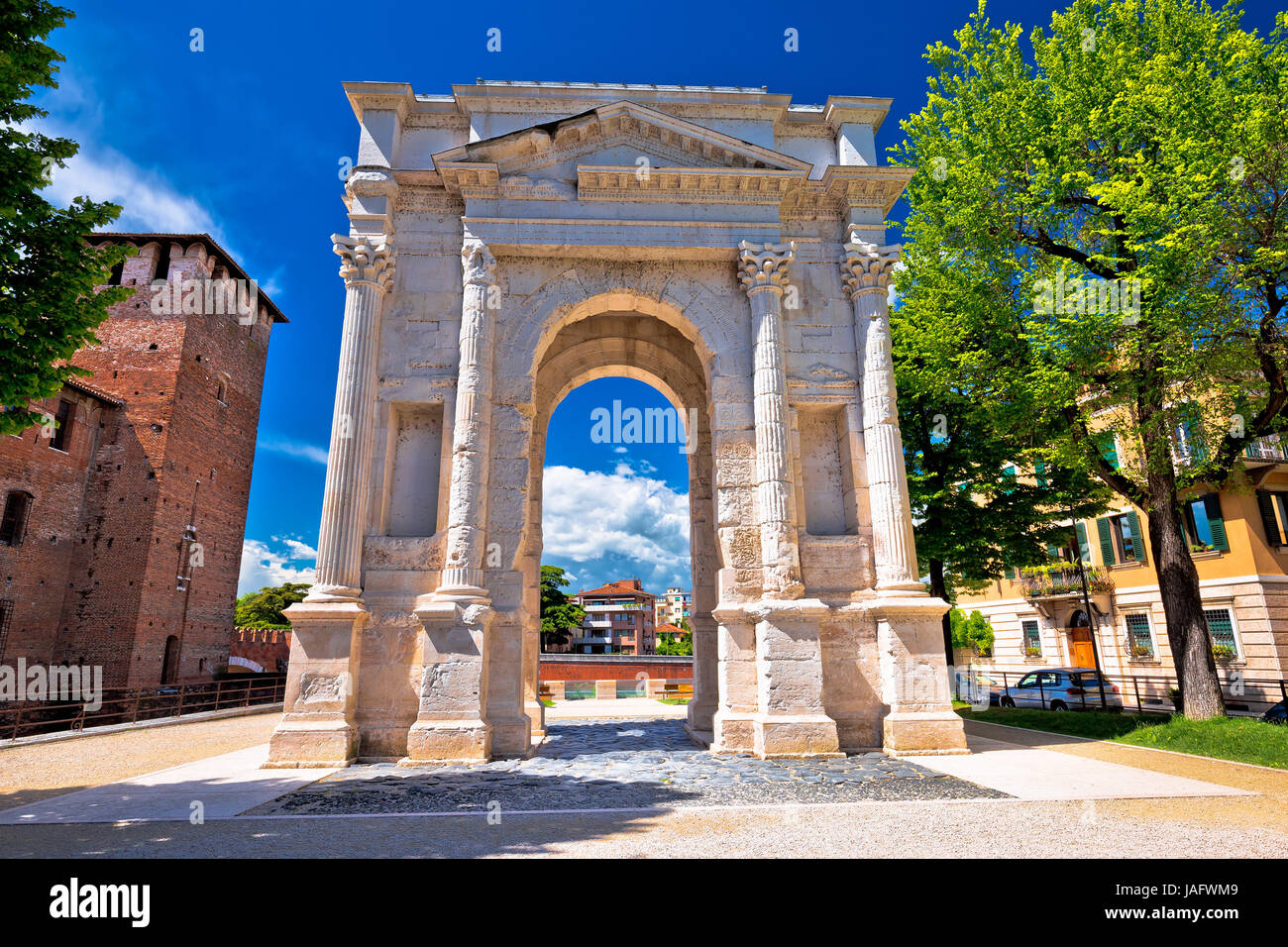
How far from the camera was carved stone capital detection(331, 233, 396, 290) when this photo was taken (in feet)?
42.2

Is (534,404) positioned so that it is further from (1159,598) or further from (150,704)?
(1159,598)

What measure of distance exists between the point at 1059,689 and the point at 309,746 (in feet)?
82.6

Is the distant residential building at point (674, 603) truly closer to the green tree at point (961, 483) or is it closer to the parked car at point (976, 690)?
the parked car at point (976, 690)

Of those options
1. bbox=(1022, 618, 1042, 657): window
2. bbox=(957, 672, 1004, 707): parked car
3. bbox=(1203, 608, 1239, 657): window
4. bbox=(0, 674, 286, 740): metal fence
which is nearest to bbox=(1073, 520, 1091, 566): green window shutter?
bbox=(1022, 618, 1042, 657): window

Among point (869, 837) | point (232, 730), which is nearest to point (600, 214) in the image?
point (869, 837)

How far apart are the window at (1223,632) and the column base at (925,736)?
18.7 meters

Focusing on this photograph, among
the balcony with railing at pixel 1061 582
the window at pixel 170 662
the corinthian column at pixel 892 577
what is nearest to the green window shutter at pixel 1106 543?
the balcony with railing at pixel 1061 582

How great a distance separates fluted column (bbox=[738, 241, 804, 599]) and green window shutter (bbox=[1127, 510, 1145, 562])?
75.7ft

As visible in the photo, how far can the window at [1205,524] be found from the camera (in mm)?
24578

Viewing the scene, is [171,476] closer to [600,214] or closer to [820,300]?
[600,214]

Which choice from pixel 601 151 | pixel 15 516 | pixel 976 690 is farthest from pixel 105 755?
pixel 976 690

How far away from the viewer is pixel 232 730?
17.6 meters

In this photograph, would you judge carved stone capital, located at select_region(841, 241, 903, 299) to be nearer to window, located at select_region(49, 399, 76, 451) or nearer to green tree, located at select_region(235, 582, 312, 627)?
window, located at select_region(49, 399, 76, 451)
